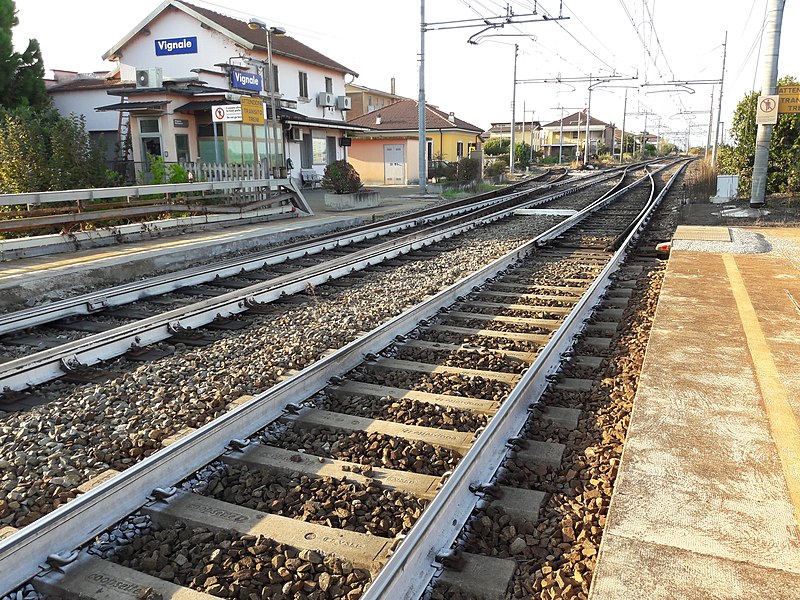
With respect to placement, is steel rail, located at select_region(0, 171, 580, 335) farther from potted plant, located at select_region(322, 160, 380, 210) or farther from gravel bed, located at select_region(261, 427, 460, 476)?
potted plant, located at select_region(322, 160, 380, 210)

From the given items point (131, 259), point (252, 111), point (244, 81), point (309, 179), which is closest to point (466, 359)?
point (131, 259)

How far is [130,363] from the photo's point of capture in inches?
234

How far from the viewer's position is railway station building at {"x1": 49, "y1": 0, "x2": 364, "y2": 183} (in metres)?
25.7

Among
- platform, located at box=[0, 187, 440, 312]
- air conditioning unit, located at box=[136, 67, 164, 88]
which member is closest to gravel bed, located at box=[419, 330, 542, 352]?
platform, located at box=[0, 187, 440, 312]

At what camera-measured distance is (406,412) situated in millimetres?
4699

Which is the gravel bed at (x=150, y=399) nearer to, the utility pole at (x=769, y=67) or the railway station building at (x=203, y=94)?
the utility pole at (x=769, y=67)

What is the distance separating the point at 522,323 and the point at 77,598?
5162 millimetres

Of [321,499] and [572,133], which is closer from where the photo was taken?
[321,499]

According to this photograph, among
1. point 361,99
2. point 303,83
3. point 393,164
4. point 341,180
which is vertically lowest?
point 341,180

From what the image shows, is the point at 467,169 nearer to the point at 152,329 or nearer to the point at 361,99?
the point at 152,329

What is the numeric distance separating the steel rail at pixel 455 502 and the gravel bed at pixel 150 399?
65 cm

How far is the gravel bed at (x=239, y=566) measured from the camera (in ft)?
9.39

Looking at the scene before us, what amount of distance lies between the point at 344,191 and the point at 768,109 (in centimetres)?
1242

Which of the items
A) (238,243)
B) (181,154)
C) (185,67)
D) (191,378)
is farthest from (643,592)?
(185,67)
